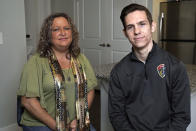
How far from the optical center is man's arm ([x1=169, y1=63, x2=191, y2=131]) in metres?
1.10

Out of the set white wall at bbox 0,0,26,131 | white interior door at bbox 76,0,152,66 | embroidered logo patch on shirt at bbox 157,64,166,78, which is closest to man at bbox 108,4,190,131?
embroidered logo patch on shirt at bbox 157,64,166,78

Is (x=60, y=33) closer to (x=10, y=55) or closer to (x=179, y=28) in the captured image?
(x=10, y=55)

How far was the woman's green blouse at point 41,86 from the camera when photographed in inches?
51.7

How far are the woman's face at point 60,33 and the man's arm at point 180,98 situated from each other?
0.67m

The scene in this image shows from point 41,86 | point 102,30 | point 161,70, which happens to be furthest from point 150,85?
point 102,30

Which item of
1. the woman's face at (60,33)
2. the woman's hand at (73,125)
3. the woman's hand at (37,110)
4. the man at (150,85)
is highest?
the woman's face at (60,33)

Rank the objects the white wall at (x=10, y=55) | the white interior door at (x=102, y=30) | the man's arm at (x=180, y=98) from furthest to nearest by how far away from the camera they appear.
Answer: the white interior door at (x=102, y=30) → the white wall at (x=10, y=55) → the man's arm at (x=180, y=98)

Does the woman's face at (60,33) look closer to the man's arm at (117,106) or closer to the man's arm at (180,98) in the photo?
the man's arm at (117,106)

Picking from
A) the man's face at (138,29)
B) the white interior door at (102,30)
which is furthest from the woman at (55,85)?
the white interior door at (102,30)

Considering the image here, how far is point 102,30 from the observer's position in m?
4.01

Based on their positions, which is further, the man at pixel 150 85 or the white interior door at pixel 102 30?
the white interior door at pixel 102 30

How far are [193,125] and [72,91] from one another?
0.84 meters

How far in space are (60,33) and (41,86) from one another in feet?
1.13

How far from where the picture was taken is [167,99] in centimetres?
114
